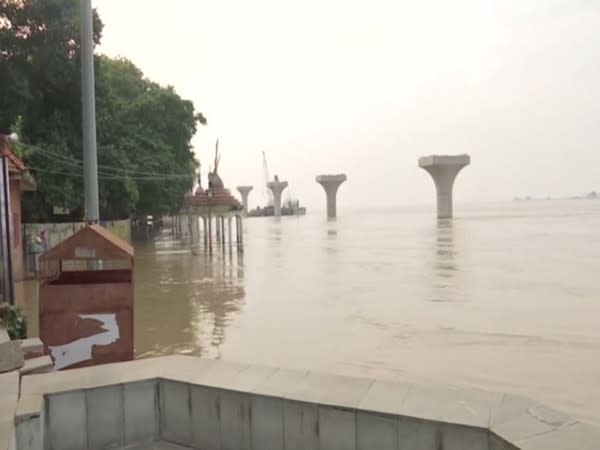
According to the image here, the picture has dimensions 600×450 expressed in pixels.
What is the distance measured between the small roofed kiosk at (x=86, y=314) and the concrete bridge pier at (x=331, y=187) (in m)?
97.4

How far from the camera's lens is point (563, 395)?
6.92 m

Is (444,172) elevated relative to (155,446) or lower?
elevated

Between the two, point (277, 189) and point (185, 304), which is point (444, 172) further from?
point (185, 304)

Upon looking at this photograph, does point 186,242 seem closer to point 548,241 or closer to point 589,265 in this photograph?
point 548,241

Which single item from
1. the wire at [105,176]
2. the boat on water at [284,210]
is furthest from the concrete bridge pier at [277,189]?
the wire at [105,176]

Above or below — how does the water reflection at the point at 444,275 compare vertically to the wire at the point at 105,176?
below

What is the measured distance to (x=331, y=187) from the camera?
103 metres

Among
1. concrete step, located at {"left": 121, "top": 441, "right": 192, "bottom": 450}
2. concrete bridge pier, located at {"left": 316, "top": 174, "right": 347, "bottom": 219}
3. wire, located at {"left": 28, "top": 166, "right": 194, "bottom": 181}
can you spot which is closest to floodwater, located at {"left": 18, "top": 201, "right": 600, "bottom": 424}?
wire, located at {"left": 28, "top": 166, "right": 194, "bottom": 181}

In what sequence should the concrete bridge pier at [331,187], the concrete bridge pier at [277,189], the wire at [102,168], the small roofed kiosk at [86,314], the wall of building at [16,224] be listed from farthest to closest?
the concrete bridge pier at [277,189]
the concrete bridge pier at [331,187]
the wire at [102,168]
the wall of building at [16,224]
the small roofed kiosk at [86,314]

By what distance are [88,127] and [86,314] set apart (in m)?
2.63

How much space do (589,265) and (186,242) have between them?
25759mm

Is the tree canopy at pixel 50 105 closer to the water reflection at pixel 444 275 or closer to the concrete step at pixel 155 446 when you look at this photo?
the water reflection at pixel 444 275

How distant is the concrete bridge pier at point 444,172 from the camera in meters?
76.1

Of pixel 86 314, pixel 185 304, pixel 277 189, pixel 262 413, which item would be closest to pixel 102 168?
pixel 185 304
